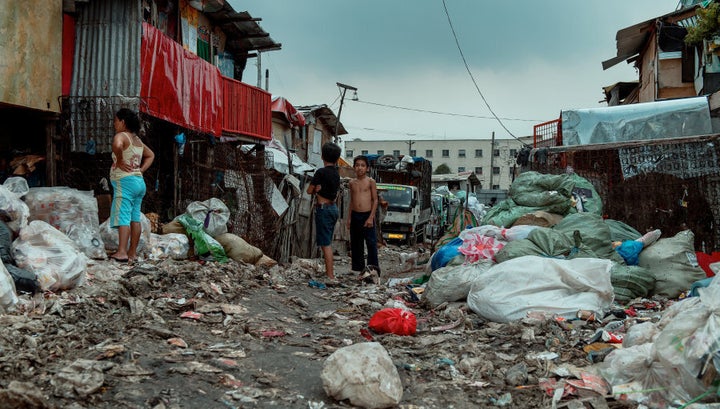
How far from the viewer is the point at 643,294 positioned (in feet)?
17.5

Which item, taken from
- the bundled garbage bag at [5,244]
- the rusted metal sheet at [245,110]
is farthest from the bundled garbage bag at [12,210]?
the rusted metal sheet at [245,110]

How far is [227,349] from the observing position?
3.40 m

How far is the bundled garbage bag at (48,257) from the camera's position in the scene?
13.4 feet

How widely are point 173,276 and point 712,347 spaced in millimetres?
4090

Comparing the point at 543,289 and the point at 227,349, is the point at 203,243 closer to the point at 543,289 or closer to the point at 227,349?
the point at 227,349

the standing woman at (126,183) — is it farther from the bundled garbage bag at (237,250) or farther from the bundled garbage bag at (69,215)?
the bundled garbage bag at (237,250)

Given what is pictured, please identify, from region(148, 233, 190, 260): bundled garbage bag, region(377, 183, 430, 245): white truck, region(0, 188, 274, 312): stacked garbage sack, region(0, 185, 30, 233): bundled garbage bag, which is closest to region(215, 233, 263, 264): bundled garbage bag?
region(0, 188, 274, 312): stacked garbage sack

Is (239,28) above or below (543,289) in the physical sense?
above

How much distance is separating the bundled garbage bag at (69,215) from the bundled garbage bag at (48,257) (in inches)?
45.2

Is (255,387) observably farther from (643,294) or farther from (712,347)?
(643,294)

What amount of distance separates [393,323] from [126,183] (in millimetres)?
2936

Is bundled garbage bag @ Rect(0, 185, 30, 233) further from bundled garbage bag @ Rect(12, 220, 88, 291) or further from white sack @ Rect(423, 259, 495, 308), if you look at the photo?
white sack @ Rect(423, 259, 495, 308)

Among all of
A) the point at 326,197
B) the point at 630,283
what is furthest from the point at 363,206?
the point at 630,283

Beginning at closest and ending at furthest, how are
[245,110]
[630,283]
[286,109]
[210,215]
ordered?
1. [630,283]
2. [210,215]
3. [245,110]
4. [286,109]
